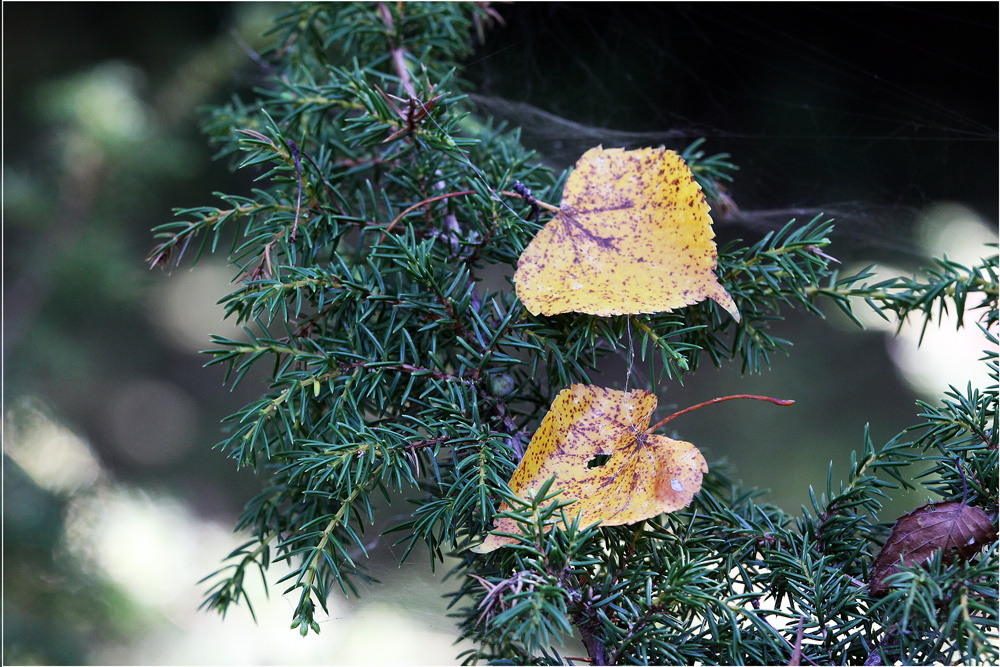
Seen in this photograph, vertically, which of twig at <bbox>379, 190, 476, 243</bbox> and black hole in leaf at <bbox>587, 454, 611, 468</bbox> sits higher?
twig at <bbox>379, 190, 476, 243</bbox>

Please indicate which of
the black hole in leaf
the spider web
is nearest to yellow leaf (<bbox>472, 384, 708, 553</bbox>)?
the black hole in leaf

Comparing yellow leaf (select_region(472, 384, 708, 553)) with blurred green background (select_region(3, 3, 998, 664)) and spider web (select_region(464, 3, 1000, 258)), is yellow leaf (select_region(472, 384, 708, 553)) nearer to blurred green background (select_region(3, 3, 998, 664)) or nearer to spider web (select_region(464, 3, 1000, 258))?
blurred green background (select_region(3, 3, 998, 664))

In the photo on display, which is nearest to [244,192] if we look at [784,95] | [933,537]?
[784,95]

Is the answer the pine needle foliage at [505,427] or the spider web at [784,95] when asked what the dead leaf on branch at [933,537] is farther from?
the spider web at [784,95]

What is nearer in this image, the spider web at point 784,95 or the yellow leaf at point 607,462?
the yellow leaf at point 607,462

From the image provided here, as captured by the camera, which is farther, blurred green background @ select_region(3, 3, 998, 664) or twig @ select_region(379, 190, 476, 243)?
blurred green background @ select_region(3, 3, 998, 664)

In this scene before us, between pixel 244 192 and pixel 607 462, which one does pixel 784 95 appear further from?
pixel 244 192

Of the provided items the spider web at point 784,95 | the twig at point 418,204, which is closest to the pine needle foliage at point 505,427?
the twig at point 418,204

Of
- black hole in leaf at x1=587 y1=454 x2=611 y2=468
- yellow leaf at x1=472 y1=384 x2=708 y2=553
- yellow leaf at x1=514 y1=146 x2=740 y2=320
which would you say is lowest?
black hole in leaf at x1=587 y1=454 x2=611 y2=468
